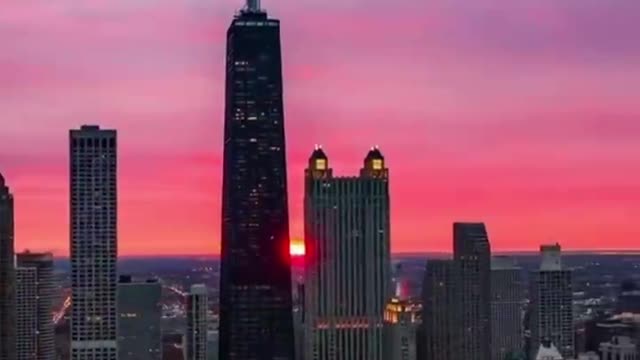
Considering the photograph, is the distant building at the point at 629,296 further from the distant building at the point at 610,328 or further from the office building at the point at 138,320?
the office building at the point at 138,320

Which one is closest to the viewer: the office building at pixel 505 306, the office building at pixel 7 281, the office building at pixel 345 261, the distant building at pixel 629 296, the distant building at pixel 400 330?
the distant building at pixel 629 296

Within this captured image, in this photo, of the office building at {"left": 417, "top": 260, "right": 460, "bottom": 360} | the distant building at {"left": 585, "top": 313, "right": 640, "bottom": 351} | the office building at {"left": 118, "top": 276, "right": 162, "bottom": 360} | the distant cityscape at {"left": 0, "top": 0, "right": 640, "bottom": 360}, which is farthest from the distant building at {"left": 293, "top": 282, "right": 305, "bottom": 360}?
the distant building at {"left": 585, "top": 313, "right": 640, "bottom": 351}

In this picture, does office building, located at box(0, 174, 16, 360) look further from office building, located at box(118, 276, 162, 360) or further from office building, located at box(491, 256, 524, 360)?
office building, located at box(491, 256, 524, 360)

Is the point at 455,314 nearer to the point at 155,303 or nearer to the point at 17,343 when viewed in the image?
the point at 155,303

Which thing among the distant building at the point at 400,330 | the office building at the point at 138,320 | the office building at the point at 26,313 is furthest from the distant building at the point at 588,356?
the office building at the point at 26,313

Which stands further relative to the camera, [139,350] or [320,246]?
[320,246]

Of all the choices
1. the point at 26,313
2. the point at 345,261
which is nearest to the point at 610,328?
the point at 345,261

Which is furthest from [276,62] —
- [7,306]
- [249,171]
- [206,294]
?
[7,306]
